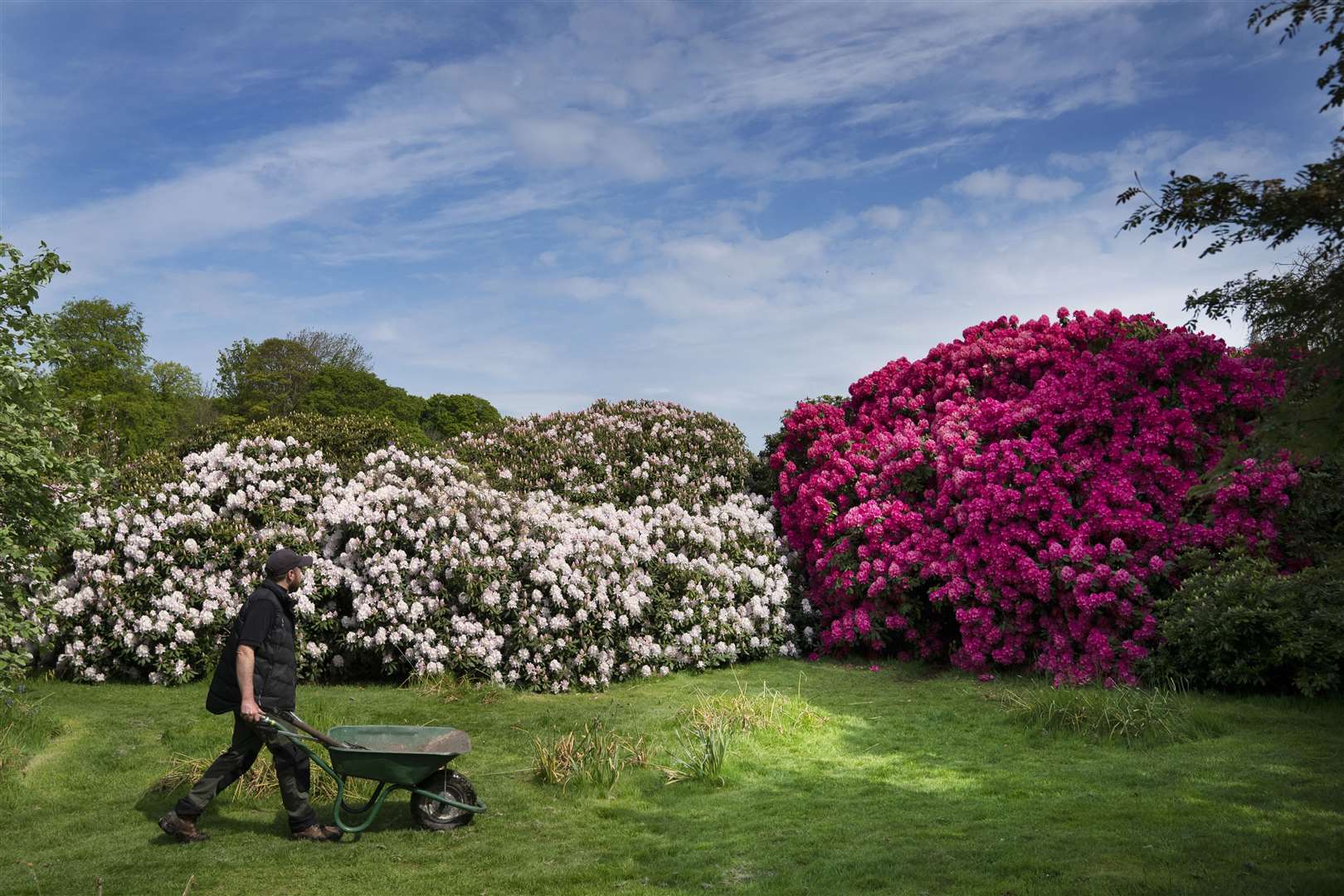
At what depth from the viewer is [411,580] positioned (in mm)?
10672

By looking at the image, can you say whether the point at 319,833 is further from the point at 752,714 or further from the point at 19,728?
the point at 19,728

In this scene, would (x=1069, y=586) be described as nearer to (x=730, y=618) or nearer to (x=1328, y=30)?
(x=730, y=618)

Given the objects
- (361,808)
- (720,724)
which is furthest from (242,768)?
(720,724)

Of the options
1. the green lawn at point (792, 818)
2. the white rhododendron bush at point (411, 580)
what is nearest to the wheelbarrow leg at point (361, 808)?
the green lawn at point (792, 818)

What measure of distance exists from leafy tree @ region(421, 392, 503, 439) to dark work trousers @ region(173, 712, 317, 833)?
34710mm

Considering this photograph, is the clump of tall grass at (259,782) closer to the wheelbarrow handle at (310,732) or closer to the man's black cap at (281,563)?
the wheelbarrow handle at (310,732)

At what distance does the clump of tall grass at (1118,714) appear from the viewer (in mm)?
7660

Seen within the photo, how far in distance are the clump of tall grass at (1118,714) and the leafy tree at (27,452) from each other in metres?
8.66

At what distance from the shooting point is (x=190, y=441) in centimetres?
1273

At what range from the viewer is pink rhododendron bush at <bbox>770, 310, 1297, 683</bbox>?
9781 millimetres

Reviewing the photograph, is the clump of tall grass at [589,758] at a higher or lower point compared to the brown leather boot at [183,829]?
higher

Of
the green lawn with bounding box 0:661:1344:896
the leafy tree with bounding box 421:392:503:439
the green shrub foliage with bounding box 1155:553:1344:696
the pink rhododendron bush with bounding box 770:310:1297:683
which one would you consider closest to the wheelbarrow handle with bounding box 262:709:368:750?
the green lawn with bounding box 0:661:1344:896

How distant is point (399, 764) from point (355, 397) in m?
35.8

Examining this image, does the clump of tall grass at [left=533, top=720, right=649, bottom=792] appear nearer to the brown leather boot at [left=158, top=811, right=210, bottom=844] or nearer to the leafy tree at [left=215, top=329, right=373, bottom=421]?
the brown leather boot at [left=158, top=811, right=210, bottom=844]
